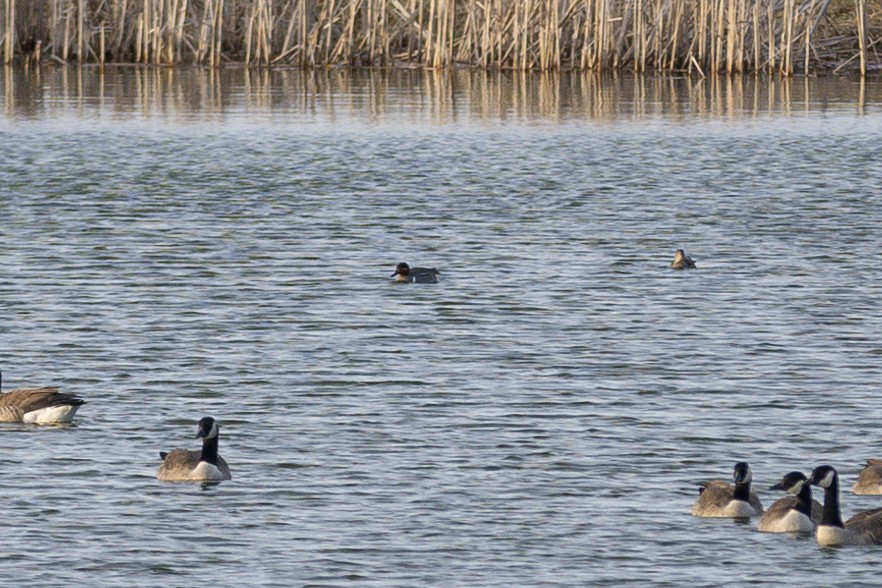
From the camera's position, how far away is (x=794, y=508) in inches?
539

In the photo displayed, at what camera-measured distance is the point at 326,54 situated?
59500 millimetres

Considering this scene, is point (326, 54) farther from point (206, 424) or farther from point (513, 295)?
point (206, 424)

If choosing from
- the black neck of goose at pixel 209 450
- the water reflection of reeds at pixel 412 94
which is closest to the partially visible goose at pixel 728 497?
the black neck of goose at pixel 209 450

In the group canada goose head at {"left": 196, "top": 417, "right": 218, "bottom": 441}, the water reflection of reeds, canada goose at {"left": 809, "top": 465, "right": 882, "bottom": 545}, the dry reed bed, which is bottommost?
canada goose at {"left": 809, "top": 465, "right": 882, "bottom": 545}

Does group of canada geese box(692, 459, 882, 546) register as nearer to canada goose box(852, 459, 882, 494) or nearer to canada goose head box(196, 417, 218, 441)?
canada goose box(852, 459, 882, 494)

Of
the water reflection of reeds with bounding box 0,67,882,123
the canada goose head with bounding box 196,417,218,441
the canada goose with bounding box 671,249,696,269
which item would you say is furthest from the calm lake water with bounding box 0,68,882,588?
the water reflection of reeds with bounding box 0,67,882,123

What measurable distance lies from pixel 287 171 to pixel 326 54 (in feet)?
68.7

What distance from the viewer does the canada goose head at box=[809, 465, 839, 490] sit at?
1328 cm

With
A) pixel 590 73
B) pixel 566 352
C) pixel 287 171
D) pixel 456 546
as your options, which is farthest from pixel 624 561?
pixel 590 73

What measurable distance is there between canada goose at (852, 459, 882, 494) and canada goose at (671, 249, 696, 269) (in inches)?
431

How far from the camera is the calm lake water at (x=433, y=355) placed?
13.4 m

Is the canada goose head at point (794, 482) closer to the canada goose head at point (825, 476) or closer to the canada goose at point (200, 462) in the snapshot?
the canada goose head at point (825, 476)

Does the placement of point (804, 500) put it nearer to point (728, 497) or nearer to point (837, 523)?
point (837, 523)

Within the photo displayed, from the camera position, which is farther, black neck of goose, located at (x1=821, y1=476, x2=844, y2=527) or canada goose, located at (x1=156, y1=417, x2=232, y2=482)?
canada goose, located at (x1=156, y1=417, x2=232, y2=482)
